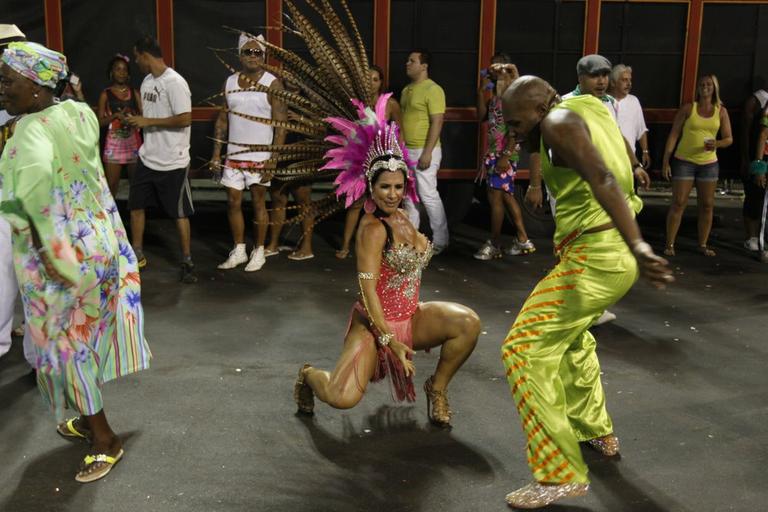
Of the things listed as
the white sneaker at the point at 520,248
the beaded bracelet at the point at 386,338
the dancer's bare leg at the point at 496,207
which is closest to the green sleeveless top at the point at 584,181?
the beaded bracelet at the point at 386,338

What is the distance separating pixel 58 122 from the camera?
11.3 ft

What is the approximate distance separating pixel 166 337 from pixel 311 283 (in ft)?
5.50

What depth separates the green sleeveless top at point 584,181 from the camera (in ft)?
11.1

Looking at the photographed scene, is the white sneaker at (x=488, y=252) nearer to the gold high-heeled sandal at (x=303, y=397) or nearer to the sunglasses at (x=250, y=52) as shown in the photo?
the sunglasses at (x=250, y=52)

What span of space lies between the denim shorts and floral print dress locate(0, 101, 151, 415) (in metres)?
5.83

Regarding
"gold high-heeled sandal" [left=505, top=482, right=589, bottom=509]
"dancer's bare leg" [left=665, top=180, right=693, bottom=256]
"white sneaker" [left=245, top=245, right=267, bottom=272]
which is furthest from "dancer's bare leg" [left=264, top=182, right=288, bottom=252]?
"gold high-heeled sandal" [left=505, top=482, right=589, bottom=509]

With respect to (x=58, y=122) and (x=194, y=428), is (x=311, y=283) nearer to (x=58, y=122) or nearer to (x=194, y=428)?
(x=194, y=428)

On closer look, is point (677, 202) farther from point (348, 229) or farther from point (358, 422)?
point (358, 422)

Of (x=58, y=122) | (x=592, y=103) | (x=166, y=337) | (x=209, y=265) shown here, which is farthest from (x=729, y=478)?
(x=209, y=265)

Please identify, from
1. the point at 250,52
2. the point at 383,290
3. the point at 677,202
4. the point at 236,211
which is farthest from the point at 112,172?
the point at 677,202

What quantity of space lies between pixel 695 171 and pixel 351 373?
524 centimetres

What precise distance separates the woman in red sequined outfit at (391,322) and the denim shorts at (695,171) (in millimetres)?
4663

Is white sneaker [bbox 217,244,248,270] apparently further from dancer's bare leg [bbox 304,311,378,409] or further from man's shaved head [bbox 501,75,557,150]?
man's shaved head [bbox 501,75,557,150]

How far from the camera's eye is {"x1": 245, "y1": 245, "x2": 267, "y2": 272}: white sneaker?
7445mm
